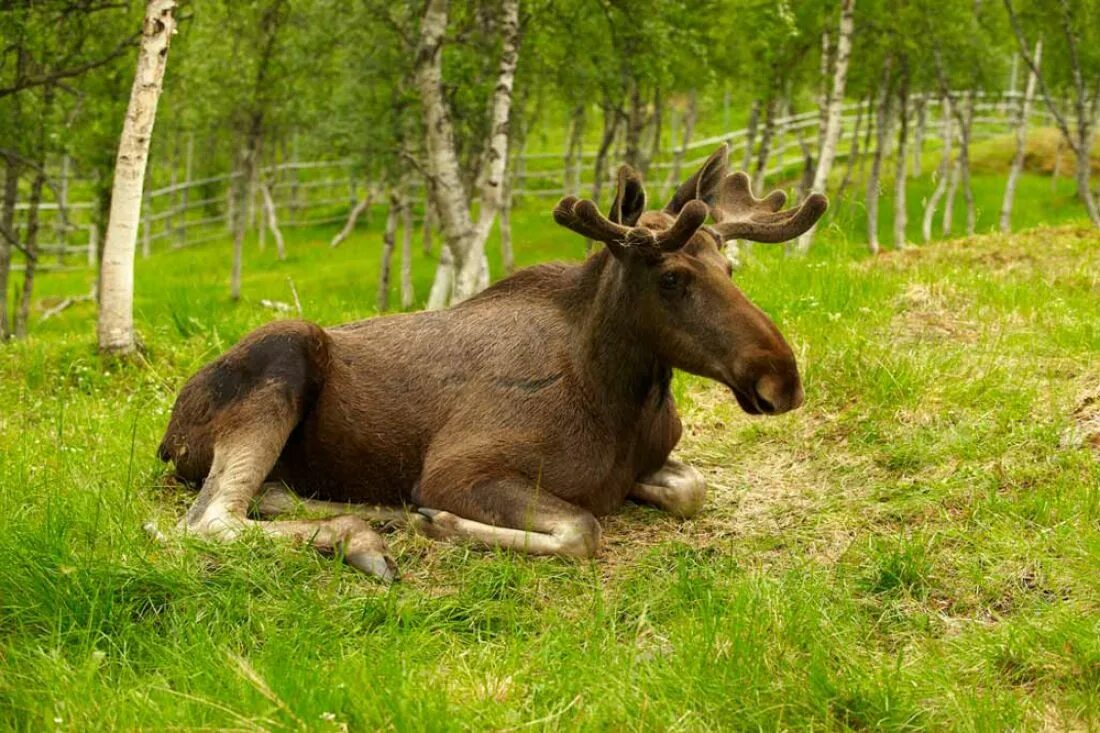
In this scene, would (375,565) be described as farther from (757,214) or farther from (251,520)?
(757,214)

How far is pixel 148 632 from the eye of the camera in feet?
16.9

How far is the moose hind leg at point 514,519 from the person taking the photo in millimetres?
6203

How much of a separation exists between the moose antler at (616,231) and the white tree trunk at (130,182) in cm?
592

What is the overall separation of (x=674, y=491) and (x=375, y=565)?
190 cm

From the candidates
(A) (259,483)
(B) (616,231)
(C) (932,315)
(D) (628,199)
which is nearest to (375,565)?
(A) (259,483)

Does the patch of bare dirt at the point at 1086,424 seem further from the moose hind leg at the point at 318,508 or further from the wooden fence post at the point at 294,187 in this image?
the wooden fence post at the point at 294,187

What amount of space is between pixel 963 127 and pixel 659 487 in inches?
1297

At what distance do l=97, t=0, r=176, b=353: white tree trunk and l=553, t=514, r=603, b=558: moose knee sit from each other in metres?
6.29

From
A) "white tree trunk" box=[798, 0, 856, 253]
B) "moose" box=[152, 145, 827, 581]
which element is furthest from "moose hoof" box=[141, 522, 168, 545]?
"white tree trunk" box=[798, 0, 856, 253]

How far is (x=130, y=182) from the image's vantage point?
36.1 feet

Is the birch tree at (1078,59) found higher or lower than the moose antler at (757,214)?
higher

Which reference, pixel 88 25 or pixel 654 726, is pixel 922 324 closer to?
pixel 654 726

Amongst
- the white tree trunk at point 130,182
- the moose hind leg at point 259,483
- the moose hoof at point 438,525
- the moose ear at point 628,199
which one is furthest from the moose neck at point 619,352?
the white tree trunk at point 130,182

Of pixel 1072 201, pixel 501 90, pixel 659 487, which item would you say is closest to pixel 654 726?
pixel 659 487
